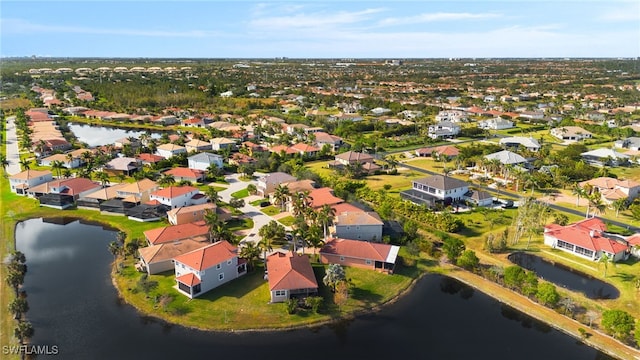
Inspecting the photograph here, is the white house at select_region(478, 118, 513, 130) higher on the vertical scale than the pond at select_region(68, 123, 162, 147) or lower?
higher

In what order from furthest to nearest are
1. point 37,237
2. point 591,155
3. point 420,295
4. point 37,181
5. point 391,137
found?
point 391,137
point 591,155
point 37,181
point 37,237
point 420,295

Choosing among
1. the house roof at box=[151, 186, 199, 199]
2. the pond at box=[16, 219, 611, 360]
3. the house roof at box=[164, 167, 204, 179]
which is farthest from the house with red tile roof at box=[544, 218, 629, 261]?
the house roof at box=[164, 167, 204, 179]

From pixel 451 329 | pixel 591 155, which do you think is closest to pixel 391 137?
pixel 591 155

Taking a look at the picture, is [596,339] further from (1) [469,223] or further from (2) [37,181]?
(2) [37,181]

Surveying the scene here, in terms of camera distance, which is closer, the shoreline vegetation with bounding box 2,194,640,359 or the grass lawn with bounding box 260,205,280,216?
the shoreline vegetation with bounding box 2,194,640,359

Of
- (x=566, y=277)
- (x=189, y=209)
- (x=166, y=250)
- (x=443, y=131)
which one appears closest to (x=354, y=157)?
(x=189, y=209)

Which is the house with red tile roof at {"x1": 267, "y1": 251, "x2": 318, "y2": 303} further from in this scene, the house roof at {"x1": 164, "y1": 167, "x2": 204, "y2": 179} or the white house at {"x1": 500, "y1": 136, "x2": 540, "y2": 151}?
the white house at {"x1": 500, "y1": 136, "x2": 540, "y2": 151}

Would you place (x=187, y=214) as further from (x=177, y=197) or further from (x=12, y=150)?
(x=12, y=150)
